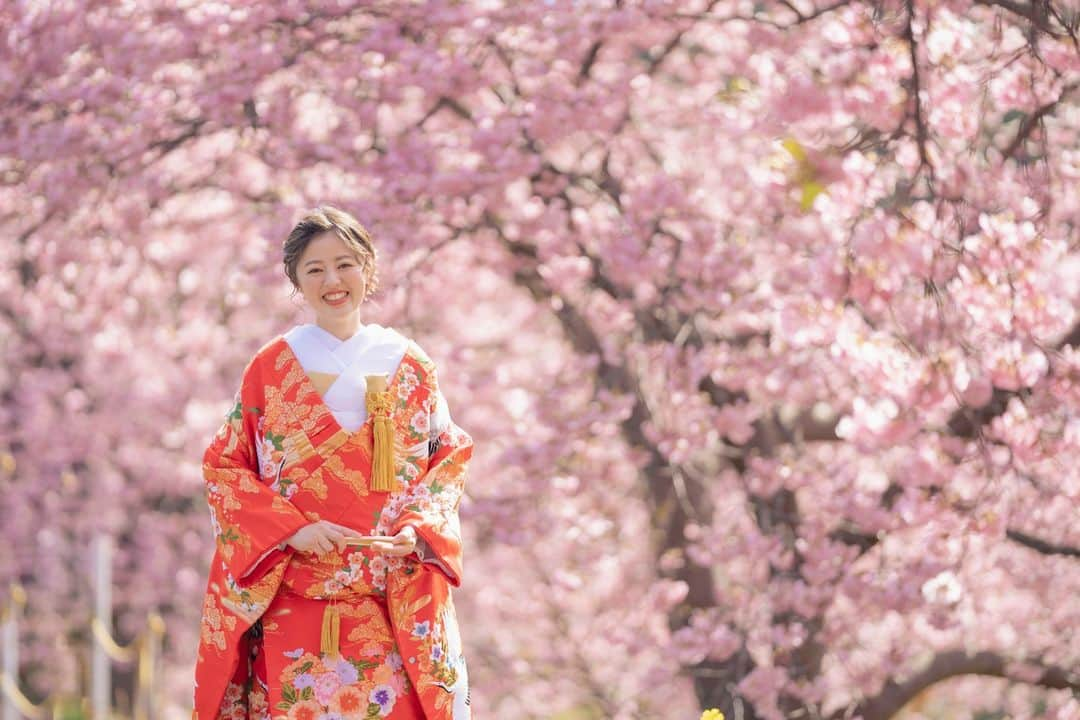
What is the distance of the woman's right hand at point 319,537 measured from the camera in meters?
3.97

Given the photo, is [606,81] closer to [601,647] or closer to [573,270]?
[573,270]

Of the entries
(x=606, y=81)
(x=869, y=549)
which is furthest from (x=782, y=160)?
(x=869, y=549)

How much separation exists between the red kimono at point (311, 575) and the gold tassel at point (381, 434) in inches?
0.9

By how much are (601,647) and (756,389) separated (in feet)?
9.88

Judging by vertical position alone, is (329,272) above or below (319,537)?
above

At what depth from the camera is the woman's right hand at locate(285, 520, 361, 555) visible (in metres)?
3.97

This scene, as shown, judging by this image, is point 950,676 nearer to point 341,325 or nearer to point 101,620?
point 341,325

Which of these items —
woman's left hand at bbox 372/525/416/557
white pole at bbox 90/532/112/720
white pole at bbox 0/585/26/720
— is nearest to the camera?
woman's left hand at bbox 372/525/416/557

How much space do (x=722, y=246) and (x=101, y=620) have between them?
6.92 meters

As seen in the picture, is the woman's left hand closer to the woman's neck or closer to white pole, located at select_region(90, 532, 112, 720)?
the woman's neck

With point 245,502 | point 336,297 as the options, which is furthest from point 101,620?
point 336,297

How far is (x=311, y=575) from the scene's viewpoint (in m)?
4.05

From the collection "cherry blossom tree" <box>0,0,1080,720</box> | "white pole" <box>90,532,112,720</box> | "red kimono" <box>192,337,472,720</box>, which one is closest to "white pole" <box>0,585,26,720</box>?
"white pole" <box>90,532,112,720</box>

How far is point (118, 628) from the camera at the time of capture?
13656 mm
